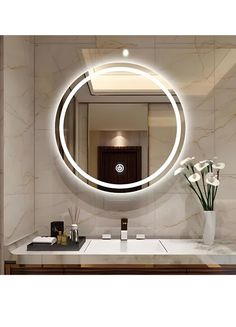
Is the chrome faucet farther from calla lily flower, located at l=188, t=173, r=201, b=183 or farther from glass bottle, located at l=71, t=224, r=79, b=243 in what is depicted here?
calla lily flower, located at l=188, t=173, r=201, b=183

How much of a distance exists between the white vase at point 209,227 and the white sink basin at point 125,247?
20cm

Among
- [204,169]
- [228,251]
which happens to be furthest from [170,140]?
[228,251]

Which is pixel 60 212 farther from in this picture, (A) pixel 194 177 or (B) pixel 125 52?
(B) pixel 125 52

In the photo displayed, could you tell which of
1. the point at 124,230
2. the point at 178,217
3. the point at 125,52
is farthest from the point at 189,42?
the point at 124,230

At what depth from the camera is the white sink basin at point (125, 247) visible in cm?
157

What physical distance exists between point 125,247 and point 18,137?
65cm

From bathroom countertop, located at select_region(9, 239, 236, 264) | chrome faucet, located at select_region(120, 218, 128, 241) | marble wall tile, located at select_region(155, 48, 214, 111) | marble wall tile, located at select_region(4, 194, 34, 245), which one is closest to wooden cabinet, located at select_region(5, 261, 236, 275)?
bathroom countertop, located at select_region(9, 239, 236, 264)

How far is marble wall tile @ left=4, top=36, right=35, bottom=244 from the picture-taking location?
1522 millimetres

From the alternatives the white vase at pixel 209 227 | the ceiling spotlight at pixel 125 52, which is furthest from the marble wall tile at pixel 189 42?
the white vase at pixel 209 227

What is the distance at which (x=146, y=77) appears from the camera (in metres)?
1.76

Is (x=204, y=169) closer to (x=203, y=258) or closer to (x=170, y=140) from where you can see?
(x=170, y=140)

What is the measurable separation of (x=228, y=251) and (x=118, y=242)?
0.47 meters

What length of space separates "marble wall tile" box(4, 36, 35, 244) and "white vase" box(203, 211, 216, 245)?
0.77 metres

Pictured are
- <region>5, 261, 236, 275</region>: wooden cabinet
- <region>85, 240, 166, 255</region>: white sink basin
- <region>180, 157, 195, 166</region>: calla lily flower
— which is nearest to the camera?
<region>5, 261, 236, 275</region>: wooden cabinet
